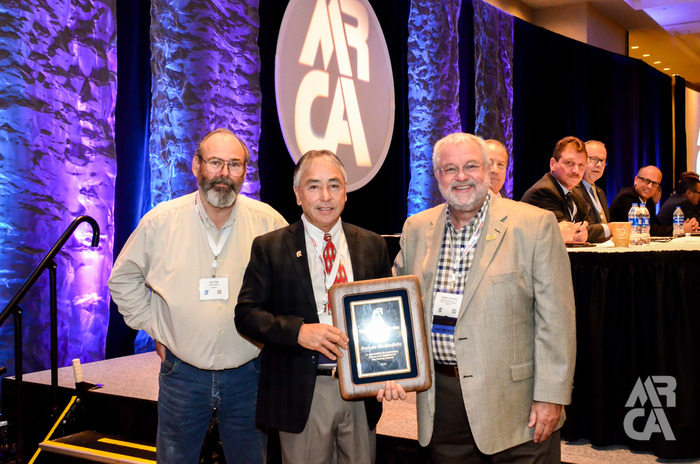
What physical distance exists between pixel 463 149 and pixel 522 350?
691 millimetres

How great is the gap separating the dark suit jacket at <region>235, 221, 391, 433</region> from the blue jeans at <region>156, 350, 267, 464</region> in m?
0.26

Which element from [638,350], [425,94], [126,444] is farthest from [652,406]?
[425,94]

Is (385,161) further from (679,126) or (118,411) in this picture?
(679,126)

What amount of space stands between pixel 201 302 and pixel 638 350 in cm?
217

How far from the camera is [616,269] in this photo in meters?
3.11

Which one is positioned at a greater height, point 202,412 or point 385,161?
point 385,161

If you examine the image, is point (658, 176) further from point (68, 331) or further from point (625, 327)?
point (68, 331)

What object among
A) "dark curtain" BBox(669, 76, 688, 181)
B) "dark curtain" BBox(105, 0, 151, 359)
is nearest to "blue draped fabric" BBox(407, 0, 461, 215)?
"dark curtain" BBox(105, 0, 151, 359)

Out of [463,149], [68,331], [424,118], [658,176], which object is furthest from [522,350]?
[424,118]

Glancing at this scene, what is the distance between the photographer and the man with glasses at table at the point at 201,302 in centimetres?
228

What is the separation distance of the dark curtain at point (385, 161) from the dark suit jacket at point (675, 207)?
3018 mm

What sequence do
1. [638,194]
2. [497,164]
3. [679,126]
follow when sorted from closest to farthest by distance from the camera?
[497,164]
[638,194]
[679,126]

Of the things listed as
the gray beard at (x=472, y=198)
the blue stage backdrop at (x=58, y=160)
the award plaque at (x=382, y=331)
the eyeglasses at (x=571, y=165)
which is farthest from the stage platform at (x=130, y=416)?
the eyeglasses at (x=571, y=165)

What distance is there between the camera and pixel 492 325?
6.37ft
